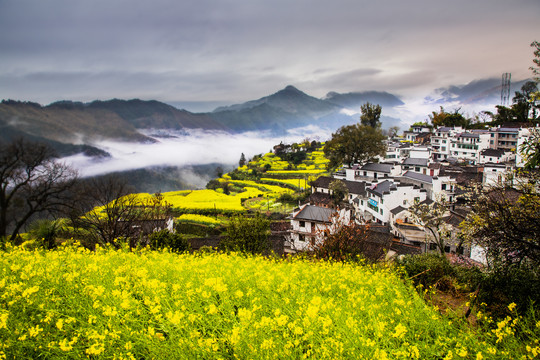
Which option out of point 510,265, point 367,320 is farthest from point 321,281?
point 510,265

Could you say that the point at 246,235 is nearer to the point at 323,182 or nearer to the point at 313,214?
the point at 313,214

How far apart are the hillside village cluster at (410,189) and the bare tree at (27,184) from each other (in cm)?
1546

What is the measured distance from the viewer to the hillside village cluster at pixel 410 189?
26.3 metres

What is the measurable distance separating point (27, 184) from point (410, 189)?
34.6 m

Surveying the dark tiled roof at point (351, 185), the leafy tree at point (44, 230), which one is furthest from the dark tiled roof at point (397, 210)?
the leafy tree at point (44, 230)

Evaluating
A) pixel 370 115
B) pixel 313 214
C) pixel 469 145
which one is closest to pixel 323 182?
pixel 313 214

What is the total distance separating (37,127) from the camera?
89.4 meters

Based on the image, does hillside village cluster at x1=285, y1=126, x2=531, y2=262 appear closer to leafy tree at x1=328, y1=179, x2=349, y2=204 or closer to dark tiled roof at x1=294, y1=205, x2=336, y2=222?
dark tiled roof at x1=294, y1=205, x2=336, y2=222

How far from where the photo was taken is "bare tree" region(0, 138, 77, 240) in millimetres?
17438

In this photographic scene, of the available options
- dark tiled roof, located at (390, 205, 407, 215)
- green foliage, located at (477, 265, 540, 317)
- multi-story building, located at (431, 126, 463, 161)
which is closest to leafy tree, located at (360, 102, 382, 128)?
multi-story building, located at (431, 126, 463, 161)

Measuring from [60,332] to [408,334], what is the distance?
17.2ft

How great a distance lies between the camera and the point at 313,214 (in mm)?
28484

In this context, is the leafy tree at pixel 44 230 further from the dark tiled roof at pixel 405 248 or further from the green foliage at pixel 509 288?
the dark tiled roof at pixel 405 248

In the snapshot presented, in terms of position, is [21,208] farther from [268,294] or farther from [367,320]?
[367,320]
